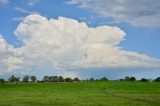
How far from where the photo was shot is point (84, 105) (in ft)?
161

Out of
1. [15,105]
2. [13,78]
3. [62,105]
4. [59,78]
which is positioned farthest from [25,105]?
[13,78]

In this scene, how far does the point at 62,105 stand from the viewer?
49.2 metres

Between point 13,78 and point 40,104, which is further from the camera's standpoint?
point 13,78

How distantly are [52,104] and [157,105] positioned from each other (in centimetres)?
1188

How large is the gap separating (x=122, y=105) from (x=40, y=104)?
9.28 meters

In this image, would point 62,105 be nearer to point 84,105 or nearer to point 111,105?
point 84,105

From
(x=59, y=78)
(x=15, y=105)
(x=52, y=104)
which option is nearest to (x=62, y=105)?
(x=52, y=104)

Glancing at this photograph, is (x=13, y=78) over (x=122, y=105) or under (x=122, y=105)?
over

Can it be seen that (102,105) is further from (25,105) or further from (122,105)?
(25,105)

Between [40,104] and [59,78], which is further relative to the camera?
[59,78]

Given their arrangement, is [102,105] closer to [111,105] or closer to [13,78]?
[111,105]

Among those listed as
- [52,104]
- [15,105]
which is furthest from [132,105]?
[15,105]

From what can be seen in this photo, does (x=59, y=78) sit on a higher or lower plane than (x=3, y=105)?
higher

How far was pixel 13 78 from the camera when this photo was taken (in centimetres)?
19238
